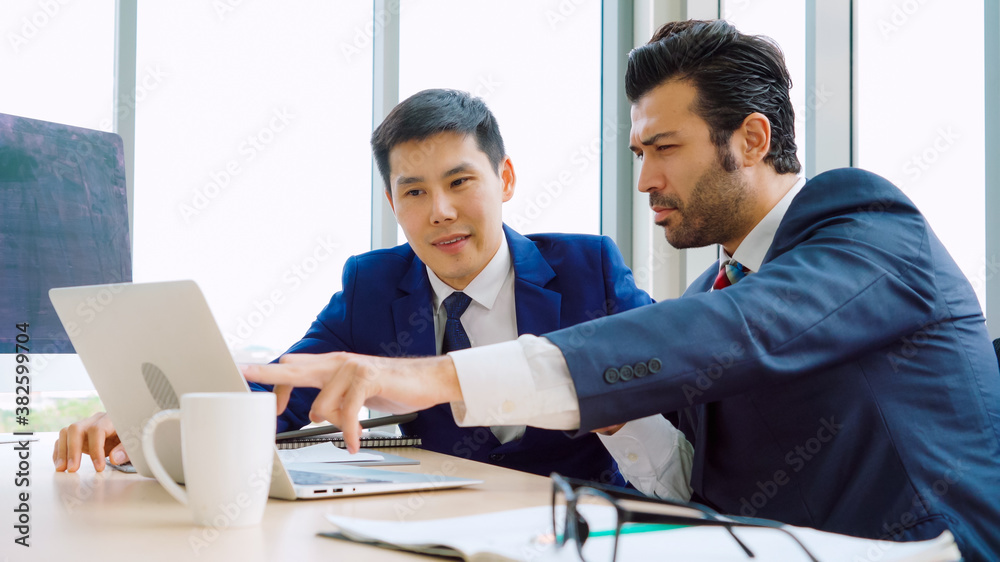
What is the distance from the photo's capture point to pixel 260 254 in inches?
108

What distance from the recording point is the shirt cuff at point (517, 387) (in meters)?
0.84

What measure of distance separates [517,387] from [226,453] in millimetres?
298

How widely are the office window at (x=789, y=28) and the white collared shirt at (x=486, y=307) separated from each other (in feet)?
3.80

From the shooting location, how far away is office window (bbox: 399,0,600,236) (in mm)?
3119

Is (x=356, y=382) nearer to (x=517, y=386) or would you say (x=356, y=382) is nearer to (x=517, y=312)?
(x=517, y=386)

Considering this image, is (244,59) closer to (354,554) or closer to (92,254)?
(92,254)

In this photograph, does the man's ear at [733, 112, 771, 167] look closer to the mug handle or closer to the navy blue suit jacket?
the navy blue suit jacket

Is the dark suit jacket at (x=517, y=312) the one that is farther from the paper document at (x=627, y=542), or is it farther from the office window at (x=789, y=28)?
the office window at (x=789, y=28)

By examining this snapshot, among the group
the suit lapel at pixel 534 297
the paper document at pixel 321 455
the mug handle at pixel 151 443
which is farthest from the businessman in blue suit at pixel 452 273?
the mug handle at pixel 151 443

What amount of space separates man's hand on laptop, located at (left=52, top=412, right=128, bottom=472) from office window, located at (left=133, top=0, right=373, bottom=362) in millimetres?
1451

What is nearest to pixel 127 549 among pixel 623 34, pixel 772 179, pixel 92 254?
pixel 92 254

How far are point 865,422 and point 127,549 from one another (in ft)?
2.75

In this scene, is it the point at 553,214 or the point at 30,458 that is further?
the point at 553,214

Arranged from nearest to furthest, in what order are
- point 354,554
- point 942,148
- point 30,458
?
point 354,554
point 30,458
point 942,148
